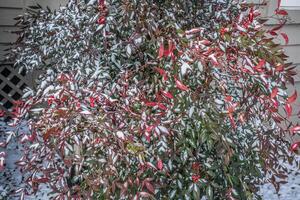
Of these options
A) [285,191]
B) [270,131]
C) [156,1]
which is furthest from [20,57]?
[285,191]

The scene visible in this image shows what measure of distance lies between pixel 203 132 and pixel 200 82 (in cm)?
27

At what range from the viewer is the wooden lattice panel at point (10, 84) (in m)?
4.34

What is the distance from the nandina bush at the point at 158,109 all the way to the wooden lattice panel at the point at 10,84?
6.37ft

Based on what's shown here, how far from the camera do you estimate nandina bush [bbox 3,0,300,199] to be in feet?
6.11

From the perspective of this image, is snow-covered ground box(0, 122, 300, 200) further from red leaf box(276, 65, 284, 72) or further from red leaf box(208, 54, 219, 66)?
red leaf box(208, 54, 219, 66)

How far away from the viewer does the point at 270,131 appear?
221cm

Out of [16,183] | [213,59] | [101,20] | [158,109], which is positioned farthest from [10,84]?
[213,59]

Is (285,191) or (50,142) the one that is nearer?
(50,142)

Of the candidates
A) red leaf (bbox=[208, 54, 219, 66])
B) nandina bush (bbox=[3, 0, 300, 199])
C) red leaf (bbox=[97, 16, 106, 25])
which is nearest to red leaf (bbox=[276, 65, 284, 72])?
nandina bush (bbox=[3, 0, 300, 199])

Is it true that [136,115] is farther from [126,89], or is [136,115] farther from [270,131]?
[270,131]

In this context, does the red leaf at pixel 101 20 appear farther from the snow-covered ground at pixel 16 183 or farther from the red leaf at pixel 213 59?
the snow-covered ground at pixel 16 183

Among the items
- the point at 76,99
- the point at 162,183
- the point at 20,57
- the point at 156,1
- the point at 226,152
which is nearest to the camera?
the point at 76,99

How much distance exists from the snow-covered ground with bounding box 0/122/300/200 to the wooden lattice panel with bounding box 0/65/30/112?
31 centimetres

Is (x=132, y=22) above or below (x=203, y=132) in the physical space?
above
